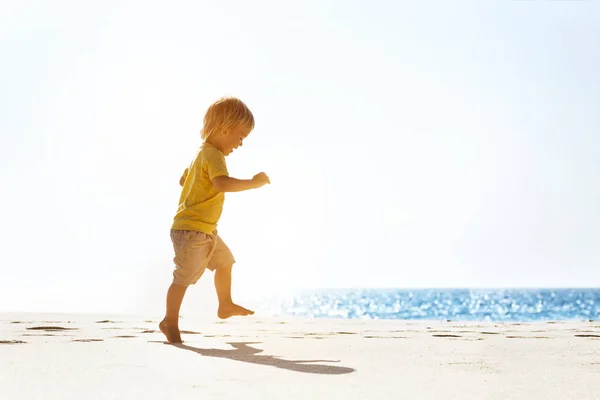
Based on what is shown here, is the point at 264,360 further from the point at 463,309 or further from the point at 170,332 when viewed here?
the point at 463,309

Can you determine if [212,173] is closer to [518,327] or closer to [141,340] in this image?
[141,340]

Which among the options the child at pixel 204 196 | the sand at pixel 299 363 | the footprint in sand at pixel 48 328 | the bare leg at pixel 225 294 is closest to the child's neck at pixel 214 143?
the child at pixel 204 196

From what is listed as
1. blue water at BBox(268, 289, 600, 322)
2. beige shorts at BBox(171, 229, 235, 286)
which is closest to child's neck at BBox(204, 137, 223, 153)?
beige shorts at BBox(171, 229, 235, 286)

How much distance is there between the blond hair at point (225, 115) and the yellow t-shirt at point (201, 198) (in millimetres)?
112

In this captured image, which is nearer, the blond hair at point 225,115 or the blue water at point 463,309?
the blond hair at point 225,115

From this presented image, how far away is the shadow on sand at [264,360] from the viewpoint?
8.59 ft

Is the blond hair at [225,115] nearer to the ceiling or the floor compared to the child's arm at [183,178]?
nearer to the ceiling

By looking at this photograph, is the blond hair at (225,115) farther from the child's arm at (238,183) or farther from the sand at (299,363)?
the sand at (299,363)

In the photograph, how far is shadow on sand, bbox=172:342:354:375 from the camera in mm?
2620

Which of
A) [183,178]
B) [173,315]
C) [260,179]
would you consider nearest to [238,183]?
[260,179]

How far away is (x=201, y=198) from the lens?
4020 mm

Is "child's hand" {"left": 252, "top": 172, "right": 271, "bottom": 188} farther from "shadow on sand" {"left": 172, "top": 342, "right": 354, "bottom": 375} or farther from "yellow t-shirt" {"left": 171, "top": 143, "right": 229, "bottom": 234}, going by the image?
"shadow on sand" {"left": 172, "top": 342, "right": 354, "bottom": 375}

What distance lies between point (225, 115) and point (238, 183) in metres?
0.45

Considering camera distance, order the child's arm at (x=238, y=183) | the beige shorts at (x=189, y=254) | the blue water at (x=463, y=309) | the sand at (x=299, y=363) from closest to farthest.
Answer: the sand at (x=299, y=363) → the child's arm at (x=238, y=183) → the beige shorts at (x=189, y=254) → the blue water at (x=463, y=309)
